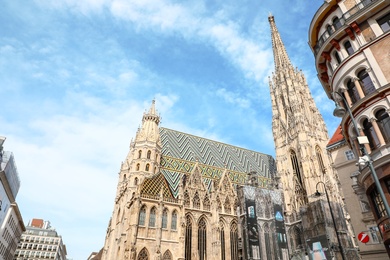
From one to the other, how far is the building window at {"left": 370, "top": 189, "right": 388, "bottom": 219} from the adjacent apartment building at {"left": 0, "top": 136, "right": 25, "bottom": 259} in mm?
43632

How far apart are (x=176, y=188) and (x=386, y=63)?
101 feet

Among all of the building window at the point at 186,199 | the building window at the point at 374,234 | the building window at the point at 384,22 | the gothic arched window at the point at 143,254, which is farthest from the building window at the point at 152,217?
the building window at the point at 384,22

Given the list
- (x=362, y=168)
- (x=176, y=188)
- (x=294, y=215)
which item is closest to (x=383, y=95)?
(x=362, y=168)

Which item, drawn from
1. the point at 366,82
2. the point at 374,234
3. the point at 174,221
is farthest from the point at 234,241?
the point at 366,82

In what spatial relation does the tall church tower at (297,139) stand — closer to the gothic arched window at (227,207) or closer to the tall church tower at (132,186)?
the gothic arched window at (227,207)

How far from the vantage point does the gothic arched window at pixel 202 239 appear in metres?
34.2

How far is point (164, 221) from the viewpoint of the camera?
33281 millimetres

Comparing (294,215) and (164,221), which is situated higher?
(294,215)

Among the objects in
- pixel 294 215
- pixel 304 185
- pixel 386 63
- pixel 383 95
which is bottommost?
pixel 383 95

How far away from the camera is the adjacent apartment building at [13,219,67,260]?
74.1 metres

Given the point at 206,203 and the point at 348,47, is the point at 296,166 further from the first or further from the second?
the point at 348,47

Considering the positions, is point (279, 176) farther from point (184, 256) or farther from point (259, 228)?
point (184, 256)

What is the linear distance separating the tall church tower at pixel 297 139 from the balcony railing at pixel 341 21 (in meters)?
29.6

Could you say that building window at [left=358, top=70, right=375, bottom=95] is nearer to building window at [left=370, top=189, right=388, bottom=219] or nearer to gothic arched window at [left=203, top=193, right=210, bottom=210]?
building window at [left=370, top=189, right=388, bottom=219]
